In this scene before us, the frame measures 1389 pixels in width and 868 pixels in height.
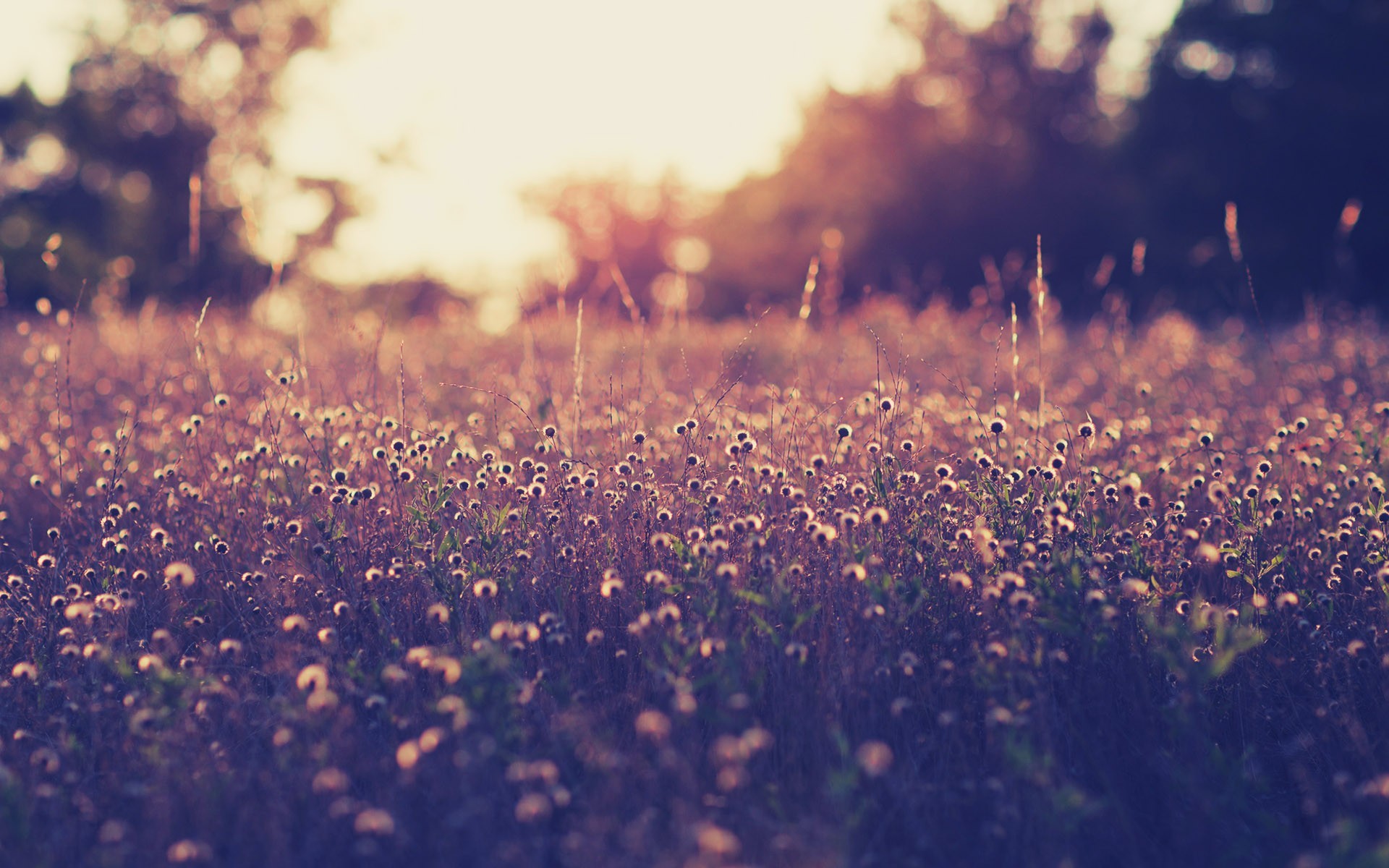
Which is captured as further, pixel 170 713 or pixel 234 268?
pixel 234 268

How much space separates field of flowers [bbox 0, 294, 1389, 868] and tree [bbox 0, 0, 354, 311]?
78.8 feet

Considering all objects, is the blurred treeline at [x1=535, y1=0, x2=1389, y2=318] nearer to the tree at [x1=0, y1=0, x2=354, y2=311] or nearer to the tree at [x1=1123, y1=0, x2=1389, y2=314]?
the tree at [x1=1123, y1=0, x2=1389, y2=314]

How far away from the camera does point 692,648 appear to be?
247cm

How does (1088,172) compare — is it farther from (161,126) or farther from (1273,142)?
(161,126)

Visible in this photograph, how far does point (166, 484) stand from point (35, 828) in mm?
1737

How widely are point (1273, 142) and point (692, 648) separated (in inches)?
821

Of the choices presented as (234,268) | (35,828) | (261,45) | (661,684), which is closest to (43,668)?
(35,828)

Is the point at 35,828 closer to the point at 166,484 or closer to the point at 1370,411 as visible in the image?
the point at 166,484

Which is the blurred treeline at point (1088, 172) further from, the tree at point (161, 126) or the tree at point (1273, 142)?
the tree at point (161, 126)

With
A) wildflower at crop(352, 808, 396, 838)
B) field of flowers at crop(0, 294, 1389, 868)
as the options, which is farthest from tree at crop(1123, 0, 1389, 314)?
wildflower at crop(352, 808, 396, 838)

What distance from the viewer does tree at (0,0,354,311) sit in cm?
2527

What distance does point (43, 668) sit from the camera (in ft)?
9.44

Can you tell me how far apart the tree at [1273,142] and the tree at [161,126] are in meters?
21.3

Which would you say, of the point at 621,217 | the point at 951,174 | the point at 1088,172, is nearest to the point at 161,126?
the point at 621,217
